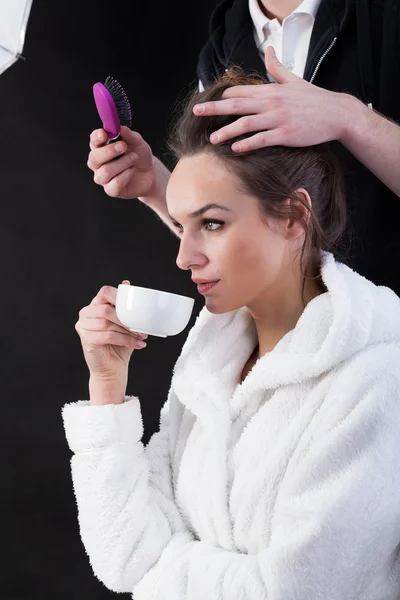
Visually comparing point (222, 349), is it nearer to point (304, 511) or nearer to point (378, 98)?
point (304, 511)

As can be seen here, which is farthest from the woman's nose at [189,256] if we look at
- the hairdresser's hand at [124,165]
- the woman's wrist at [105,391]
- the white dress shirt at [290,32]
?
the white dress shirt at [290,32]

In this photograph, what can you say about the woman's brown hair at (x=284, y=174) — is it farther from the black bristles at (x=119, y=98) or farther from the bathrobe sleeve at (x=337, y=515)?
the bathrobe sleeve at (x=337, y=515)

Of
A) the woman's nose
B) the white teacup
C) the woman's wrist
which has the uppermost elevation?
the woman's nose

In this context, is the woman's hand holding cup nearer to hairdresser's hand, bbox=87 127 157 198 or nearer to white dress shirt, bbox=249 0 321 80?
hairdresser's hand, bbox=87 127 157 198

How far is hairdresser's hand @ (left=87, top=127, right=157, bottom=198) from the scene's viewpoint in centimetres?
173

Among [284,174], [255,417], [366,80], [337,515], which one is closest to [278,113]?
[284,174]

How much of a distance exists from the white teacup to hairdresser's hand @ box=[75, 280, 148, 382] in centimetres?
11

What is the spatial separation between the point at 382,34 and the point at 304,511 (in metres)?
1.08

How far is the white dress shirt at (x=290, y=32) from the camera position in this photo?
185cm

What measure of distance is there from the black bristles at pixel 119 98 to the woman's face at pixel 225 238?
312mm

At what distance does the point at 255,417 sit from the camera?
57.3 inches

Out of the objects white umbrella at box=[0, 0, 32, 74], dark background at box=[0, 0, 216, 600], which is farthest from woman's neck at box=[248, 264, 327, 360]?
dark background at box=[0, 0, 216, 600]

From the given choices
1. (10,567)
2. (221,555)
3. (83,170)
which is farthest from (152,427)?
(221,555)

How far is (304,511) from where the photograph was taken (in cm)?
127
